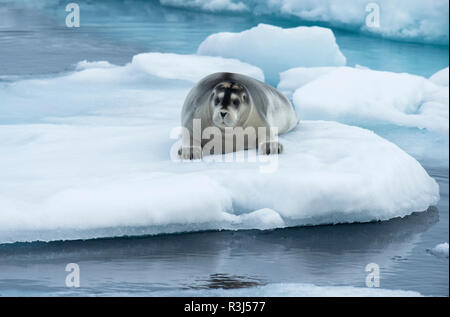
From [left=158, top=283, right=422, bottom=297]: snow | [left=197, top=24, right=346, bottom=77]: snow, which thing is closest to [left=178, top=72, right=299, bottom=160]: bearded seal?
[left=158, top=283, right=422, bottom=297]: snow

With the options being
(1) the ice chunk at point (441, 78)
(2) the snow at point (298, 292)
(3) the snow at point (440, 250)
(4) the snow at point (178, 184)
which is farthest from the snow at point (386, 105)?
(2) the snow at point (298, 292)

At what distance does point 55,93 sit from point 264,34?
9.01ft

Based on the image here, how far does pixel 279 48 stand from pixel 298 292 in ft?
20.6

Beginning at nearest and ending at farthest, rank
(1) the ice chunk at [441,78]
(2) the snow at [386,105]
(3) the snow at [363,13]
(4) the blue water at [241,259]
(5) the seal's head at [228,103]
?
(4) the blue water at [241,259]
(5) the seal's head at [228,103]
(2) the snow at [386,105]
(1) the ice chunk at [441,78]
(3) the snow at [363,13]

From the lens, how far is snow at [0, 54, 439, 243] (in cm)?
392

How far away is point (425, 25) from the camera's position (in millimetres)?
9625

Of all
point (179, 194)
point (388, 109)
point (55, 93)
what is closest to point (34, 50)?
point (55, 93)

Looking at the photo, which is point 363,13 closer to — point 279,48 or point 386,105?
point 279,48

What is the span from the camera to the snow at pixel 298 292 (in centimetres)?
330

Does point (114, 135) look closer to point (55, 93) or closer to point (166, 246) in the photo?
point (166, 246)

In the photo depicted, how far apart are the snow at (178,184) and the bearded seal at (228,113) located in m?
0.14

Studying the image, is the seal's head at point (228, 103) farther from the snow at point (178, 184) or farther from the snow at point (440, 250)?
the snow at point (440, 250)

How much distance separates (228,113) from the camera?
453 centimetres
